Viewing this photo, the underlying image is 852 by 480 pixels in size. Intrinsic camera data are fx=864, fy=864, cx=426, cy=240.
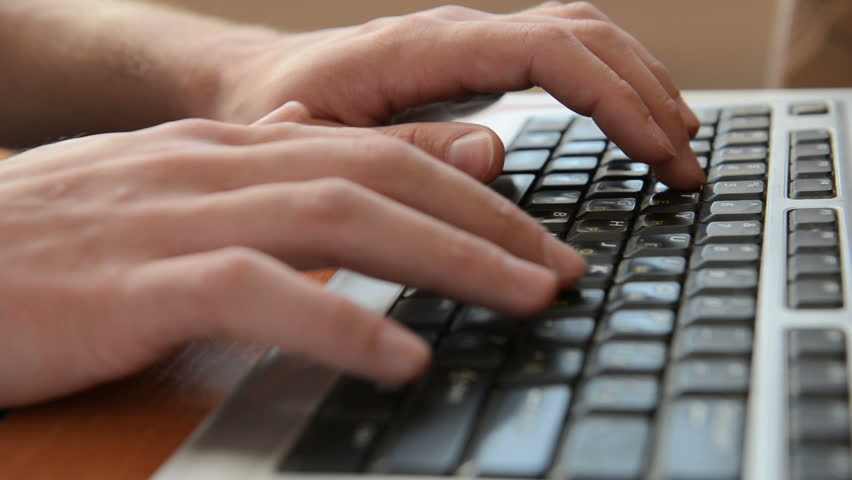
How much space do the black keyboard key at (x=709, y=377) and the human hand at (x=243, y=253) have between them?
7cm

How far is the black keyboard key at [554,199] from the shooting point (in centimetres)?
A: 56

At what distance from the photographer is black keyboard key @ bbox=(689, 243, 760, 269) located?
432 millimetres

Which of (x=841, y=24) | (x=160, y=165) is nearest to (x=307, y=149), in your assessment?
(x=160, y=165)

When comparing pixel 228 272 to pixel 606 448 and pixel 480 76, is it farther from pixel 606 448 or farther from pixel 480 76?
pixel 480 76

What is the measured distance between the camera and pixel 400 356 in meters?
0.34

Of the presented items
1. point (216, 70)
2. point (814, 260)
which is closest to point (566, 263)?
point (814, 260)

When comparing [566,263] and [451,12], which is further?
[451,12]

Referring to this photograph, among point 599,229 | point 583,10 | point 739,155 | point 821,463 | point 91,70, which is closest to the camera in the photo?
point 821,463

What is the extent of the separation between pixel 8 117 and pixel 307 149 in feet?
2.02

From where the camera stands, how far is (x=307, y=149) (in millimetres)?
456

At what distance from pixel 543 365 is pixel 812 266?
0.15 metres

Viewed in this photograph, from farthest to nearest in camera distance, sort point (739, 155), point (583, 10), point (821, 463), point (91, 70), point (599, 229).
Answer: point (91, 70) < point (583, 10) < point (739, 155) < point (599, 229) < point (821, 463)

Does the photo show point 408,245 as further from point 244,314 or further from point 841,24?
point 841,24

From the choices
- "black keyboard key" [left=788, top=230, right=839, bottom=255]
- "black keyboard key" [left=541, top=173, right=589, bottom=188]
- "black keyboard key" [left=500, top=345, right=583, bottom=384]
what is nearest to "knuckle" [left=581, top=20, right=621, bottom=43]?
"black keyboard key" [left=541, top=173, right=589, bottom=188]
